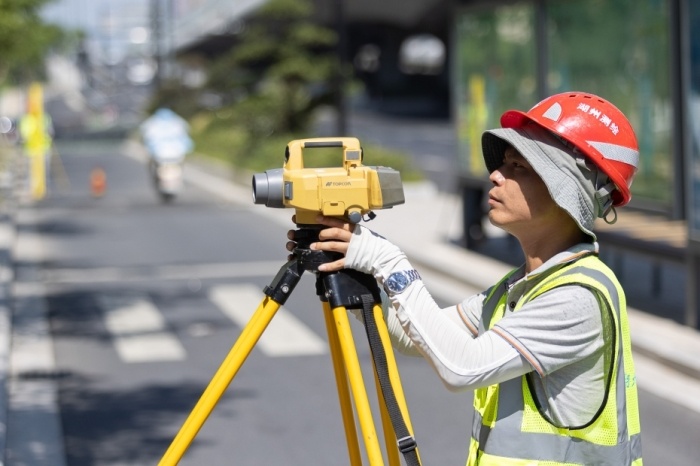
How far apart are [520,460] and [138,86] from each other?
11753cm

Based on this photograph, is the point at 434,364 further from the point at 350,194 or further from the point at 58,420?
the point at 58,420

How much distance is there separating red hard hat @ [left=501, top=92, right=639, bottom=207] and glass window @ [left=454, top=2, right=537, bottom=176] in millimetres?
10506

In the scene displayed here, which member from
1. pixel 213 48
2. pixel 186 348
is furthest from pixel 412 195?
pixel 213 48

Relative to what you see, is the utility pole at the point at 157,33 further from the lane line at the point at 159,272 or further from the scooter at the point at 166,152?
the lane line at the point at 159,272

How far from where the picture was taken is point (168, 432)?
6836mm

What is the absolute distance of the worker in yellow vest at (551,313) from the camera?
2.57 meters

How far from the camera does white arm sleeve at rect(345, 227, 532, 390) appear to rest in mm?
2562

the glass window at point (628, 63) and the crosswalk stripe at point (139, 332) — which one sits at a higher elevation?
the glass window at point (628, 63)

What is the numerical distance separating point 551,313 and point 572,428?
0.24 metres

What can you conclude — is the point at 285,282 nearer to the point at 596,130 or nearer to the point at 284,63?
the point at 596,130

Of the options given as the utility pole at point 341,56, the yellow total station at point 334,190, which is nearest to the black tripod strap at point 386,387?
the yellow total station at point 334,190

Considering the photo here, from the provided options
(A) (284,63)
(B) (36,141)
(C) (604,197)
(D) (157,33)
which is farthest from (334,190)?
(D) (157,33)

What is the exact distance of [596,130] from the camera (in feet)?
8.57

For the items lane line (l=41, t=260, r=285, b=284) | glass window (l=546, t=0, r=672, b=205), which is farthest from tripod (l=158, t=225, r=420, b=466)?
lane line (l=41, t=260, r=285, b=284)
